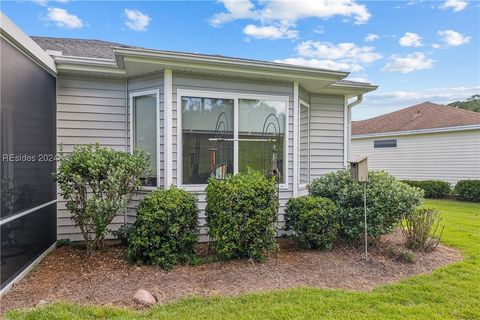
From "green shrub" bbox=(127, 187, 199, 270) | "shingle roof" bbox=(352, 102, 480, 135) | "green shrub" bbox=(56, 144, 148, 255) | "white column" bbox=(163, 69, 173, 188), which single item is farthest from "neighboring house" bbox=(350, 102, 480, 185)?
"green shrub" bbox=(56, 144, 148, 255)

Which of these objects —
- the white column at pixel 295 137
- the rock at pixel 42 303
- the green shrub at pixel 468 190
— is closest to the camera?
the rock at pixel 42 303

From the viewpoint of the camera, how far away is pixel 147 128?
5.23 meters

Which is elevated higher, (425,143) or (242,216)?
(425,143)

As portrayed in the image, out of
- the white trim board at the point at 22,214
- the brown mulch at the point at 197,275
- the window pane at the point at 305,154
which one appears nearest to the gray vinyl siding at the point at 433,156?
the window pane at the point at 305,154

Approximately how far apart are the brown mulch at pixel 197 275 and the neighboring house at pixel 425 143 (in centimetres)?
731

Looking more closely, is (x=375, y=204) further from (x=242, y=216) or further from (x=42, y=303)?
(x=42, y=303)

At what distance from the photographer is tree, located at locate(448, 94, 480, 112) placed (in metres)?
26.9

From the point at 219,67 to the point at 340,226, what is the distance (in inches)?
126

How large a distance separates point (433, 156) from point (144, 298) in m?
14.4

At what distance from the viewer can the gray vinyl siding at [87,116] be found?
5.21 metres

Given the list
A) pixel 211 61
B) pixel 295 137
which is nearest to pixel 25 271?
pixel 211 61

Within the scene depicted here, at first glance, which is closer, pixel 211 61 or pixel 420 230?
pixel 211 61

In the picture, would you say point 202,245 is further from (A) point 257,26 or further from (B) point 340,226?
(A) point 257,26

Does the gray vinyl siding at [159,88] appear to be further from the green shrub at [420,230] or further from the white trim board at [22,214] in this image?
the green shrub at [420,230]
